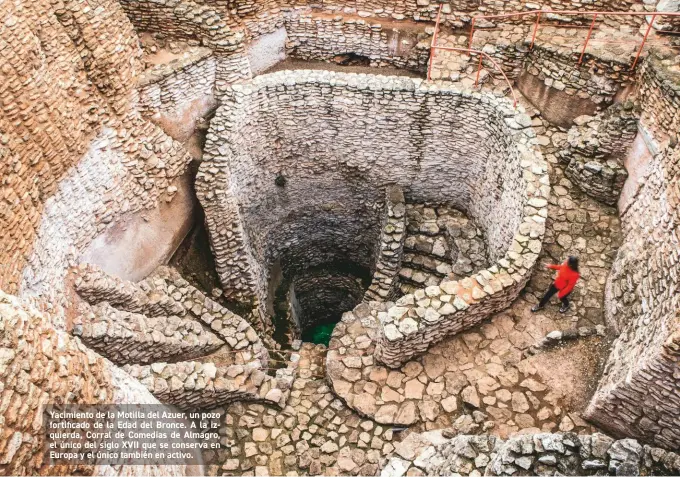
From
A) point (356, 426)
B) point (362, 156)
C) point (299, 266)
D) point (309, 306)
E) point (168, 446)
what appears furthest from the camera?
point (309, 306)

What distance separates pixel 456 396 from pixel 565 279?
2.16m

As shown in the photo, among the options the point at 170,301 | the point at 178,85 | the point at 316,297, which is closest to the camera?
the point at 170,301

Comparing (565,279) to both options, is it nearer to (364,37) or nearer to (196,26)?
(364,37)

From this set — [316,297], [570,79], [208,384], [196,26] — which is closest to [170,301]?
[208,384]

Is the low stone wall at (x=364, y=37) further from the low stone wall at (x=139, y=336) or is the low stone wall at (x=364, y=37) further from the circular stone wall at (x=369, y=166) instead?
the low stone wall at (x=139, y=336)

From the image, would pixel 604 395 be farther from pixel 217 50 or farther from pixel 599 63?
pixel 217 50

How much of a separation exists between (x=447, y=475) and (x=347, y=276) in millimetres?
7522

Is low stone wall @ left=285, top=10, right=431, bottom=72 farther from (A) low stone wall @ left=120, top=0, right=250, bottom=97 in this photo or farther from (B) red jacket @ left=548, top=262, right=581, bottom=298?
(B) red jacket @ left=548, top=262, right=581, bottom=298

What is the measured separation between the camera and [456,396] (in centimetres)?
694

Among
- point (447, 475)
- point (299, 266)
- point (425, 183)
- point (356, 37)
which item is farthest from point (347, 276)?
point (447, 475)

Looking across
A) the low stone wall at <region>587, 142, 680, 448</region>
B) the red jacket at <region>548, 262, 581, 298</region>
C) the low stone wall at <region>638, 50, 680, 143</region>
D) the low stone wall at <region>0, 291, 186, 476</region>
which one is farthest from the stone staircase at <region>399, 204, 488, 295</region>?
the low stone wall at <region>0, 291, 186, 476</region>

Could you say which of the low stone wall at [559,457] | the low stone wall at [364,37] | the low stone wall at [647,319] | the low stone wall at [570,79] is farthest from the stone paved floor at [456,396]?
the low stone wall at [364,37]

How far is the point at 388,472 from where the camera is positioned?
5.98 m

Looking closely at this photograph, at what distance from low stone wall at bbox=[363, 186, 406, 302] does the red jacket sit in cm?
334
